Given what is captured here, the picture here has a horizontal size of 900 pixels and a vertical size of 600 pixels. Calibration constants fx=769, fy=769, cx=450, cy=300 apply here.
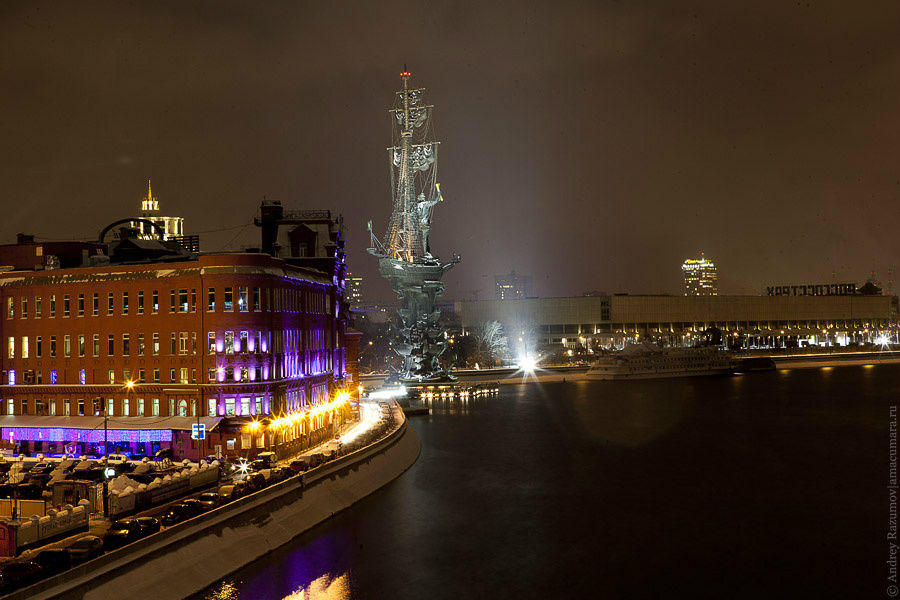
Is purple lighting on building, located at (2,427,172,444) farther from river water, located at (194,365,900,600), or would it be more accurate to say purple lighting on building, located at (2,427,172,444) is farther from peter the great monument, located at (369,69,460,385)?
peter the great monument, located at (369,69,460,385)

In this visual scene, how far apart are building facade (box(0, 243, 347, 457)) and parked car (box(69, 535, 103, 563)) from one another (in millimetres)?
16097

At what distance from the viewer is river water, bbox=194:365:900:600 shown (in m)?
27.8

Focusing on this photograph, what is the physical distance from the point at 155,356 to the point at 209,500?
1460 cm

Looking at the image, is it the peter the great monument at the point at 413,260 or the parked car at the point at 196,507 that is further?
the peter the great monument at the point at 413,260

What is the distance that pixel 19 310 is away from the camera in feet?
149

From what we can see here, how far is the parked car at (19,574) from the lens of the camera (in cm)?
2116

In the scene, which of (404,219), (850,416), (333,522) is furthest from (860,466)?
(404,219)

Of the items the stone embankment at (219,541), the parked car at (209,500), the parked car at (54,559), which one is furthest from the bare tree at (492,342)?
the parked car at (54,559)

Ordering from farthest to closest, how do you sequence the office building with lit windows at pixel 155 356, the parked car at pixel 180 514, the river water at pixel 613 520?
the office building with lit windows at pixel 155 356 < the river water at pixel 613 520 < the parked car at pixel 180 514

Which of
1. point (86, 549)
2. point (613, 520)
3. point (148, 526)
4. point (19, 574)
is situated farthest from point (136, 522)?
point (613, 520)

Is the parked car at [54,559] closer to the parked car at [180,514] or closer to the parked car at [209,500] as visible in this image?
the parked car at [180,514]

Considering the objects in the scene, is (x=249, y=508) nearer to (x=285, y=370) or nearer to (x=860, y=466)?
(x=285, y=370)

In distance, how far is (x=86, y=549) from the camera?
23.5 metres

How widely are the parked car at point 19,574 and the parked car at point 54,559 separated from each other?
29cm
